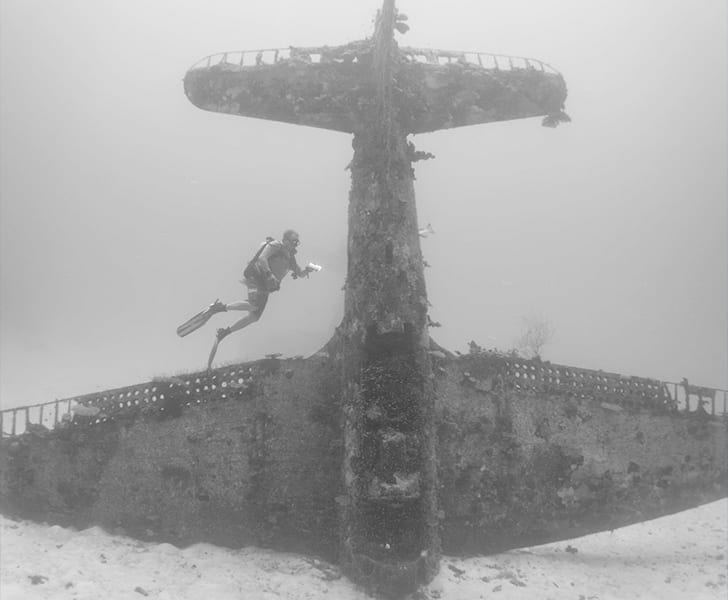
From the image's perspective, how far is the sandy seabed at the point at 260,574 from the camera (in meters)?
5.63

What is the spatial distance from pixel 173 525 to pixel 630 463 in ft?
20.8

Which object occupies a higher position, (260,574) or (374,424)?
(374,424)

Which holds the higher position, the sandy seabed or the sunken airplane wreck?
the sunken airplane wreck

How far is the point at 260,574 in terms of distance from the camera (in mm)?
6059

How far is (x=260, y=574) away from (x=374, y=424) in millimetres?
2143

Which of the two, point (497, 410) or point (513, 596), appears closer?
point (513, 596)

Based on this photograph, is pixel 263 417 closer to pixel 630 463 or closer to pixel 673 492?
pixel 630 463

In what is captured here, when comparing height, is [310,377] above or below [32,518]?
above

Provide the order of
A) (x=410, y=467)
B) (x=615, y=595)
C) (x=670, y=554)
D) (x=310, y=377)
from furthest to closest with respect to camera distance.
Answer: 1. (x=670, y=554)
2. (x=310, y=377)
3. (x=615, y=595)
4. (x=410, y=467)

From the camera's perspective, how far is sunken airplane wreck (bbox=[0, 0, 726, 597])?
6.53 metres

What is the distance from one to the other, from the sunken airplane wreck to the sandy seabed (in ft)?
0.86

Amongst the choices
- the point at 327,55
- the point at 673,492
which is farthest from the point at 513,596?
the point at 327,55

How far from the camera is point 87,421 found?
281 inches

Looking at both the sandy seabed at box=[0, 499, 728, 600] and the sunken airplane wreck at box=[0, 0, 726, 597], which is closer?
the sandy seabed at box=[0, 499, 728, 600]
